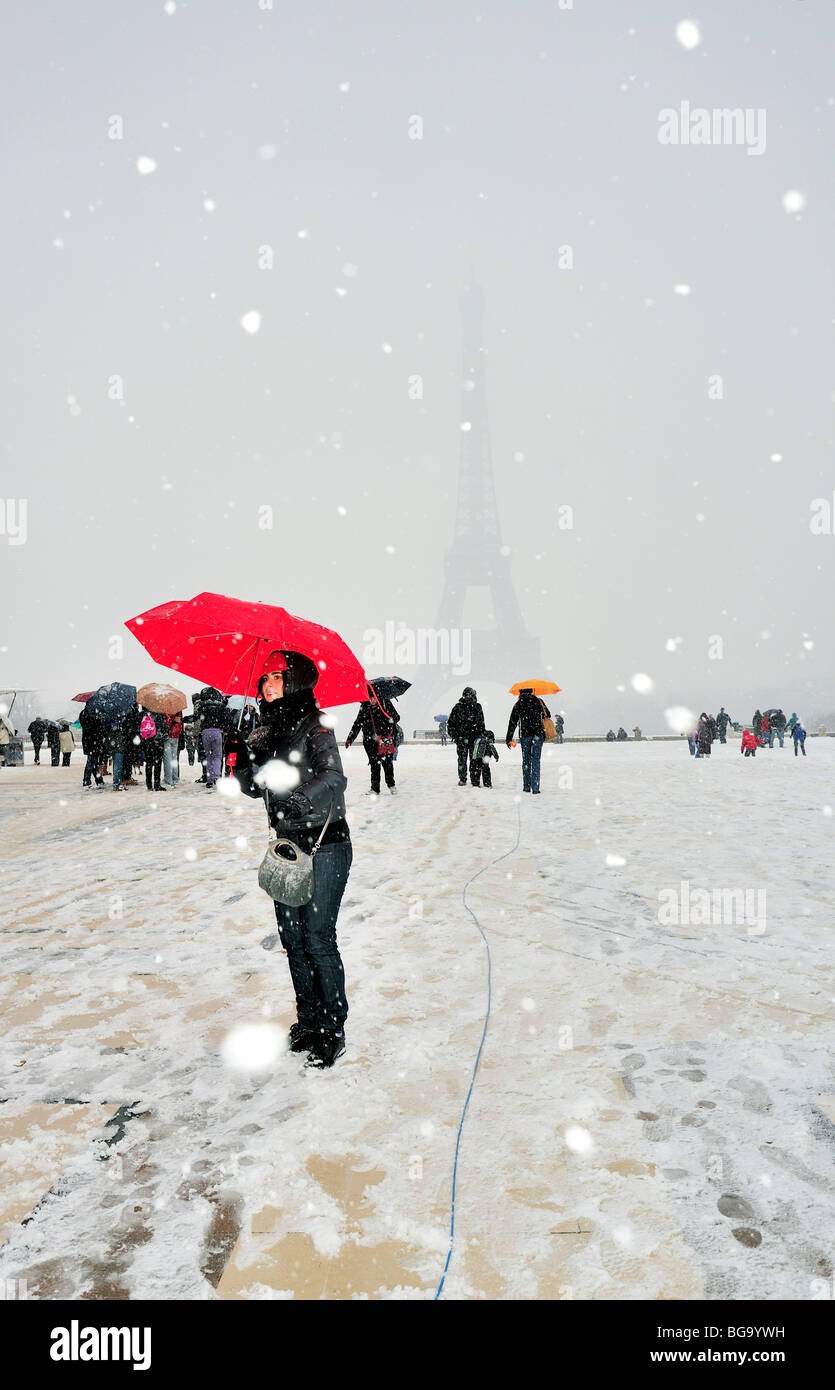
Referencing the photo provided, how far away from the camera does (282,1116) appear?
9.15 ft

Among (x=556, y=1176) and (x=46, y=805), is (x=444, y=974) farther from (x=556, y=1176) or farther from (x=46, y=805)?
(x=46, y=805)

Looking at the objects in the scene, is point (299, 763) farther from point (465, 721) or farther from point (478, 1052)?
point (465, 721)

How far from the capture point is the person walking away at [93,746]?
46.4 feet

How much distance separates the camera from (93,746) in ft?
48.8

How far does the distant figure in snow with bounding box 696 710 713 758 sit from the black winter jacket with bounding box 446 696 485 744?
495 inches

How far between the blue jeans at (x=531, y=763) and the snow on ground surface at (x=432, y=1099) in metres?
6.49

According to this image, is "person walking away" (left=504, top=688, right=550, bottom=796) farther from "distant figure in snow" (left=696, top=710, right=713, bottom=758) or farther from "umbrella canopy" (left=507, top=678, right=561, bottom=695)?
"distant figure in snow" (left=696, top=710, right=713, bottom=758)

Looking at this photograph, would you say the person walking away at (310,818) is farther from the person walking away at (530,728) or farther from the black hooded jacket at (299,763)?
the person walking away at (530,728)

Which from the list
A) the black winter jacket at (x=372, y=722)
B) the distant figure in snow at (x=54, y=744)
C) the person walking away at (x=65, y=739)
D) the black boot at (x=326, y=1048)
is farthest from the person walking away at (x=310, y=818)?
the distant figure in snow at (x=54, y=744)

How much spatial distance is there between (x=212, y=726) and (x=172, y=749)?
1.56 meters

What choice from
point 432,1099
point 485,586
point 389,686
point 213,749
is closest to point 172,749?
point 213,749

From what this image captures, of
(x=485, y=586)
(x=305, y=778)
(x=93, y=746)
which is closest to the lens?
(x=305, y=778)

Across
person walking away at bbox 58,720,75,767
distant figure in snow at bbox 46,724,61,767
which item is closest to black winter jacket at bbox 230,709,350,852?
person walking away at bbox 58,720,75,767

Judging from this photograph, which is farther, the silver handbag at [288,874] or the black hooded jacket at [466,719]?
the black hooded jacket at [466,719]
